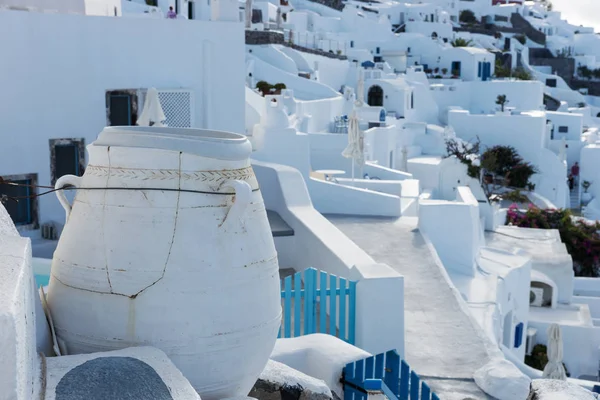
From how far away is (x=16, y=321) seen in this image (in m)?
2.25

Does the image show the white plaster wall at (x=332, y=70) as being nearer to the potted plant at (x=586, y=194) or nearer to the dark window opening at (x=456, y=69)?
the dark window opening at (x=456, y=69)

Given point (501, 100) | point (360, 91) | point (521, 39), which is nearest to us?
point (360, 91)

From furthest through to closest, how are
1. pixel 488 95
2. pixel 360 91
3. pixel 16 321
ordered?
1. pixel 488 95
2. pixel 360 91
3. pixel 16 321

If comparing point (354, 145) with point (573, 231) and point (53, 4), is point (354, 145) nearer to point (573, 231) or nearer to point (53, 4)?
point (53, 4)

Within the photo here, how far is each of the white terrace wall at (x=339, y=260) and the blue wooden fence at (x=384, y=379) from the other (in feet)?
6.61

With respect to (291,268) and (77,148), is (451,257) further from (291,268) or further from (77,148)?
(77,148)

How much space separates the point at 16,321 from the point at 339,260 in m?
6.21

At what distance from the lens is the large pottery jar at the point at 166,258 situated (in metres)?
3.17

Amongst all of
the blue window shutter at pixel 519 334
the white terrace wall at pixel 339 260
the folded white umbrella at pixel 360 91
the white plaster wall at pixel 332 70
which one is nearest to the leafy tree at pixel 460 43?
the white plaster wall at pixel 332 70

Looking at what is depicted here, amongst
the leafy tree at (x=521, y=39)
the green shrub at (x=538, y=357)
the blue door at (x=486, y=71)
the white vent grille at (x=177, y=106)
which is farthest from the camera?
the leafy tree at (x=521, y=39)

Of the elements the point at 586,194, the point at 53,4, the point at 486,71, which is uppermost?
the point at 53,4

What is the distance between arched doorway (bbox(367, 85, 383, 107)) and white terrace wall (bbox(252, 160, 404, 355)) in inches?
1037

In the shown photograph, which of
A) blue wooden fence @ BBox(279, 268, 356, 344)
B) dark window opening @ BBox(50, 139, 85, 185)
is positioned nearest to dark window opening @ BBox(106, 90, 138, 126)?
dark window opening @ BBox(50, 139, 85, 185)

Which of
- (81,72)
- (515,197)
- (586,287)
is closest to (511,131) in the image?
(515,197)
